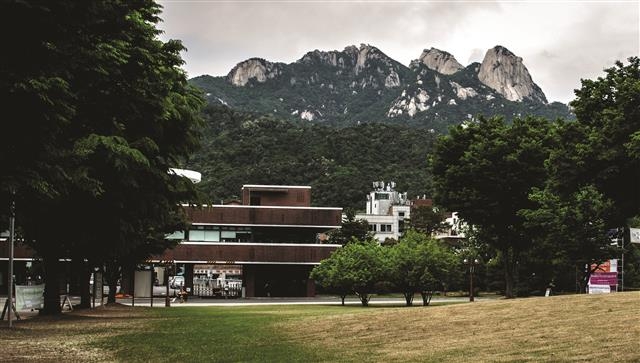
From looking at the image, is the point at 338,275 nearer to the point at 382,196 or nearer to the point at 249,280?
the point at 249,280

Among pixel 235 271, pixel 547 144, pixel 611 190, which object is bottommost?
pixel 235 271

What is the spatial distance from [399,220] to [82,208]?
139724 mm

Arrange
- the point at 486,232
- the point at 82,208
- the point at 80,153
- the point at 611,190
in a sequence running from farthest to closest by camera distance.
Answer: the point at 486,232 → the point at 611,190 → the point at 82,208 → the point at 80,153

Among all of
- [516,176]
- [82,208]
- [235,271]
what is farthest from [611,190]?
[235,271]

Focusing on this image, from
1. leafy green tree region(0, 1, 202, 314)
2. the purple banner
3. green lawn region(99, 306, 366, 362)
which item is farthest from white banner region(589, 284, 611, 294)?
leafy green tree region(0, 1, 202, 314)

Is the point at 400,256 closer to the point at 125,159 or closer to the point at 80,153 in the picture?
the point at 125,159

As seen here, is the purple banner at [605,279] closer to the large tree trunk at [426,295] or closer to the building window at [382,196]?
the large tree trunk at [426,295]

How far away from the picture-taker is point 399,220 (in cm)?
16138

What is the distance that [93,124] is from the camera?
21.5 metres

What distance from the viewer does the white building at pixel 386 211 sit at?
487 ft

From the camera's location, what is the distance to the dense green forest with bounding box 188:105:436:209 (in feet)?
413

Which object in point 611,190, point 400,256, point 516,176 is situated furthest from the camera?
point 400,256

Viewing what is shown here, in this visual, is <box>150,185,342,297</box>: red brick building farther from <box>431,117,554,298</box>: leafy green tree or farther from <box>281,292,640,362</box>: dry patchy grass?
<box>281,292,640,362</box>: dry patchy grass

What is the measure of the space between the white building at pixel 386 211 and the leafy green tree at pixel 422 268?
88.1 meters
